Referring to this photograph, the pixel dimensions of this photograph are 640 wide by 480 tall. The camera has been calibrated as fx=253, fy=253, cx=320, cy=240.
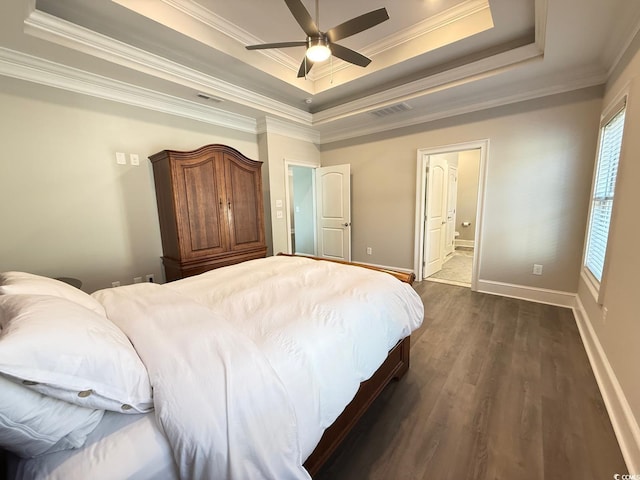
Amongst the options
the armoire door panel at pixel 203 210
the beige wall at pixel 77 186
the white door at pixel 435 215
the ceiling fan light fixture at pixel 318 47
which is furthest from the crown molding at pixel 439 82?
the beige wall at pixel 77 186

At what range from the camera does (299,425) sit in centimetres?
92

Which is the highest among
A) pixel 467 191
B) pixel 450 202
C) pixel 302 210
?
pixel 467 191

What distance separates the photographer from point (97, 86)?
8.53ft

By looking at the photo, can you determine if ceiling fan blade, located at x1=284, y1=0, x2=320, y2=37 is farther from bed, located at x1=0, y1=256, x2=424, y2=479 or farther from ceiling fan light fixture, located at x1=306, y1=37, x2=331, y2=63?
bed, located at x1=0, y1=256, x2=424, y2=479

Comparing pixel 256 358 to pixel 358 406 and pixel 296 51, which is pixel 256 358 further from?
pixel 296 51

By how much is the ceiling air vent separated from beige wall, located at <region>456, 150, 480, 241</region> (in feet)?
11.1

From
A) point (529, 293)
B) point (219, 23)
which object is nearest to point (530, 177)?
point (529, 293)

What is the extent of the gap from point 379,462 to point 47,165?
363 cm

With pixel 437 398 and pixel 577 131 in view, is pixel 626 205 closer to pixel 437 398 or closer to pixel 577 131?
pixel 577 131

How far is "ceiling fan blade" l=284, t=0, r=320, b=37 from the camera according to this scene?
5.64 ft

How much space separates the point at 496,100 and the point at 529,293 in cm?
252

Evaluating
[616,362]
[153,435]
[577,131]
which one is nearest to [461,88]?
[577,131]

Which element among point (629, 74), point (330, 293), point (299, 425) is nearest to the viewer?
point (299, 425)

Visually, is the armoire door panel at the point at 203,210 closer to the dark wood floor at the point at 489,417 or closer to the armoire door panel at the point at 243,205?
the armoire door panel at the point at 243,205
